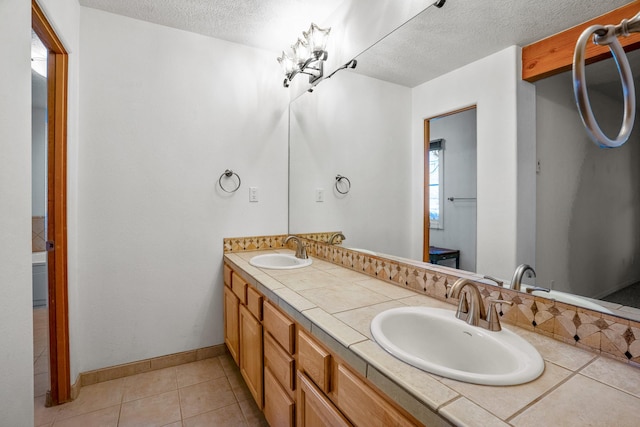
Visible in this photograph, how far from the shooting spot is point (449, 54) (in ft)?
4.07

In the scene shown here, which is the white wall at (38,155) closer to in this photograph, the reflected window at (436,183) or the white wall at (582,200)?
the reflected window at (436,183)

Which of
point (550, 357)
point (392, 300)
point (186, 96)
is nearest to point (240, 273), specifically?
point (392, 300)

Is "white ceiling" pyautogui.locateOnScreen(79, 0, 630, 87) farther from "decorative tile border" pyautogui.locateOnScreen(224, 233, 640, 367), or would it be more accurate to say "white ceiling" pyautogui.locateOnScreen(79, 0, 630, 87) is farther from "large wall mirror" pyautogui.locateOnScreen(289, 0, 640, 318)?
"decorative tile border" pyautogui.locateOnScreen(224, 233, 640, 367)

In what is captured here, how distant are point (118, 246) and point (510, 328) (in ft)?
7.24

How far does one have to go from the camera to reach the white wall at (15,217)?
3.07 ft

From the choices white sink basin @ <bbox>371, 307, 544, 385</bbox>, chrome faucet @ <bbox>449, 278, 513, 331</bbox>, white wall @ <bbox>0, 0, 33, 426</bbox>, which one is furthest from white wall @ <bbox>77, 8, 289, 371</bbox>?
chrome faucet @ <bbox>449, 278, 513, 331</bbox>

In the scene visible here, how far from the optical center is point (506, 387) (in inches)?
25.0

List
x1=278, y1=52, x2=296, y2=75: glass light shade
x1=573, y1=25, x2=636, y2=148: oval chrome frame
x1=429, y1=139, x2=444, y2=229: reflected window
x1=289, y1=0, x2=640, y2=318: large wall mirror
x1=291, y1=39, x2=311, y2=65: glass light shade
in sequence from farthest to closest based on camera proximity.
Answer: x1=278, y1=52, x2=296, y2=75: glass light shade, x1=291, y1=39, x2=311, y2=65: glass light shade, x1=429, y1=139, x2=444, y2=229: reflected window, x1=289, y1=0, x2=640, y2=318: large wall mirror, x1=573, y1=25, x2=636, y2=148: oval chrome frame

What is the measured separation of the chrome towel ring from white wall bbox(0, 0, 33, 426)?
1620 millimetres

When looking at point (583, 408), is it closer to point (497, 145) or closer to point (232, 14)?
point (497, 145)

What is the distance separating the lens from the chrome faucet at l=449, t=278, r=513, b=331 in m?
0.89

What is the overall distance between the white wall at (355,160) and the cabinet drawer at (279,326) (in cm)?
63

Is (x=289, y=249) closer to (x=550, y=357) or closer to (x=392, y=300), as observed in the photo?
(x=392, y=300)

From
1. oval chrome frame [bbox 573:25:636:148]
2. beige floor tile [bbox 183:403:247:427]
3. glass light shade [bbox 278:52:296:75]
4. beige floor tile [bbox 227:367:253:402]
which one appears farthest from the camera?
glass light shade [bbox 278:52:296:75]
